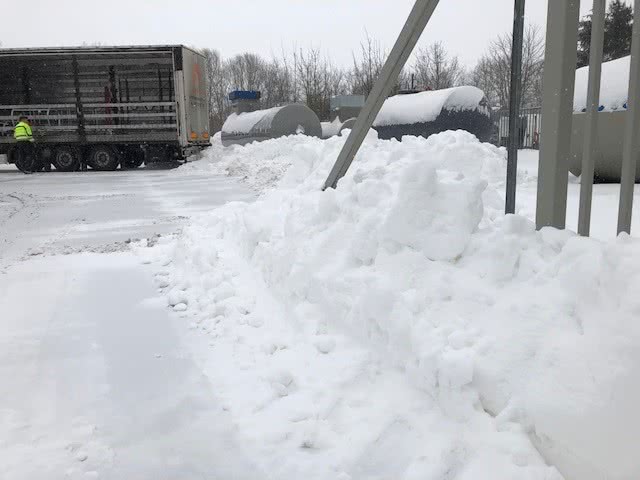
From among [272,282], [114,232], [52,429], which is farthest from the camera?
[114,232]

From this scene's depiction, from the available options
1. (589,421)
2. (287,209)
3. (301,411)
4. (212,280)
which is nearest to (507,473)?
(589,421)

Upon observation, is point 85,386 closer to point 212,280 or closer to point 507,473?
point 212,280

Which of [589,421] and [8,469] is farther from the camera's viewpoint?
[8,469]

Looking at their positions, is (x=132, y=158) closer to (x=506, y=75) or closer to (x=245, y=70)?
(x=506, y=75)

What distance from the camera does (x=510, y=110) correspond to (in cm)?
364

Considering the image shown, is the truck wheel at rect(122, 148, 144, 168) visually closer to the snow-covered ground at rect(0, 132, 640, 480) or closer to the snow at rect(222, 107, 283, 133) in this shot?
the snow at rect(222, 107, 283, 133)

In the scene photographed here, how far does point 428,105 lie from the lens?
14.1 m

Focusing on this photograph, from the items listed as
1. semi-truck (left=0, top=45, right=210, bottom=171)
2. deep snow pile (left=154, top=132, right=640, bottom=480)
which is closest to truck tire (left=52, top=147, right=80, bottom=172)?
semi-truck (left=0, top=45, right=210, bottom=171)

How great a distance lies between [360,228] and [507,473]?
1955mm

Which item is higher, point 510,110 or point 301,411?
point 510,110

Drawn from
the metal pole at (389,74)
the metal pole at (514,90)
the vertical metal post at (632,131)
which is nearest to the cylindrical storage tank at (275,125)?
the metal pole at (389,74)

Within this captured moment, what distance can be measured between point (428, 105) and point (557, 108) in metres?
11.6

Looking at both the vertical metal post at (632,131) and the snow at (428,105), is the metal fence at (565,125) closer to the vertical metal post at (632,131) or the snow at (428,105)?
the vertical metal post at (632,131)

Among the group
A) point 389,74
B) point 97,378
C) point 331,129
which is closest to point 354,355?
point 97,378
